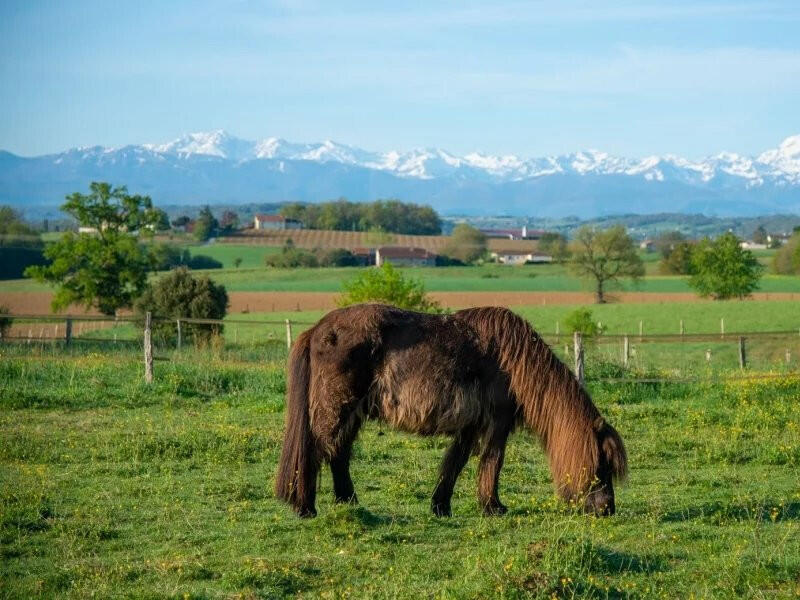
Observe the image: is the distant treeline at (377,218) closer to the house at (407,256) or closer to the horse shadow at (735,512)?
the house at (407,256)

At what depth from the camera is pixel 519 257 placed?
13288 centimetres

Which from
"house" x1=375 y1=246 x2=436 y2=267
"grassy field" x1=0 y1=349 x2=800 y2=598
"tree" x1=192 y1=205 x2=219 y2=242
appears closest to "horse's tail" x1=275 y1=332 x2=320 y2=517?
"grassy field" x1=0 y1=349 x2=800 y2=598

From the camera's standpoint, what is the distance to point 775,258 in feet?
340

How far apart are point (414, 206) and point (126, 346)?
144 metres

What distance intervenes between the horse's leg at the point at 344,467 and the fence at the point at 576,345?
8.80m

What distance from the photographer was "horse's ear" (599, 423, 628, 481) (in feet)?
28.8

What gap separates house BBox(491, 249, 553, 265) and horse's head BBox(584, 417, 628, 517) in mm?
117226

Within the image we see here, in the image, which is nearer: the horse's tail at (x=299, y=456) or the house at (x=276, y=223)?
the horse's tail at (x=299, y=456)

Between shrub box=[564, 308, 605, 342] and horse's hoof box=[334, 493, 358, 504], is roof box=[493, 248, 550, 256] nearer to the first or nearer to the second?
shrub box=[564, 308, 605, 342]

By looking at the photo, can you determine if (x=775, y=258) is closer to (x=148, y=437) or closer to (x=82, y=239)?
(x=82, y=239)

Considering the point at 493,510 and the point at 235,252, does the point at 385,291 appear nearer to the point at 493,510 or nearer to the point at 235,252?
the point at 493,510

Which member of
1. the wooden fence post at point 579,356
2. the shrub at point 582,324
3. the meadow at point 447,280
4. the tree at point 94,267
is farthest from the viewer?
the meadow at point 447,280

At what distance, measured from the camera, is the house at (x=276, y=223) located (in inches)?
6127

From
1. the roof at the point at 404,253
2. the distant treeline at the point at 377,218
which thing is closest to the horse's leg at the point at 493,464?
the roof at the point at 404,253
